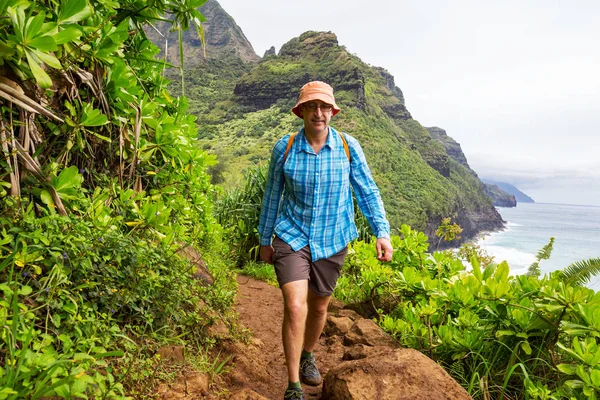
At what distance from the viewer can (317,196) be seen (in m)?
2.37

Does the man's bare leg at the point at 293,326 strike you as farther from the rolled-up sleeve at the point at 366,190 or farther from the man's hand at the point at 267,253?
the rolled-up sleeve at the point at 366,190

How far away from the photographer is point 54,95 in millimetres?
1897

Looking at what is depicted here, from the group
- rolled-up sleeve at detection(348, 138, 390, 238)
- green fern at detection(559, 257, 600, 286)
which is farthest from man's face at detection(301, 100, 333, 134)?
green fern at detection(559, 257, 600, 286)

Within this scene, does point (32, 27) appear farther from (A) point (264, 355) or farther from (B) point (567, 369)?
(B) point (567, 369)

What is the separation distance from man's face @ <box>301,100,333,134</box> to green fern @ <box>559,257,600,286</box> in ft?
8.70

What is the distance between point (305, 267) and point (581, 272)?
2.77 meters

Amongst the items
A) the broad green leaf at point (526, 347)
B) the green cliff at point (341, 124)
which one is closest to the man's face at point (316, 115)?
the broad green leaf at point (526, 347)

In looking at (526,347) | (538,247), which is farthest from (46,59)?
(538,247)

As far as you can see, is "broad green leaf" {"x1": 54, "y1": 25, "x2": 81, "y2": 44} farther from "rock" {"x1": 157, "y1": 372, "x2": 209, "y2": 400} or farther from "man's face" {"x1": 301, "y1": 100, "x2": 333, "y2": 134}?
"rock" {"x1": 157, "y1": 372, "x2": 209, "y2": 400}

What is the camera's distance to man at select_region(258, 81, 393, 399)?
2.31m

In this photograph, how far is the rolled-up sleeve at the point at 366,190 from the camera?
2.53 meters

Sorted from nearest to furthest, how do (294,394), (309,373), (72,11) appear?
(72,11) → (294,394) → (309,373)

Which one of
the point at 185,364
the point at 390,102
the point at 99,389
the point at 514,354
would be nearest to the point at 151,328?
the point at 185,364

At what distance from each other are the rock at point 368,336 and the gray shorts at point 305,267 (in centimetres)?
65
